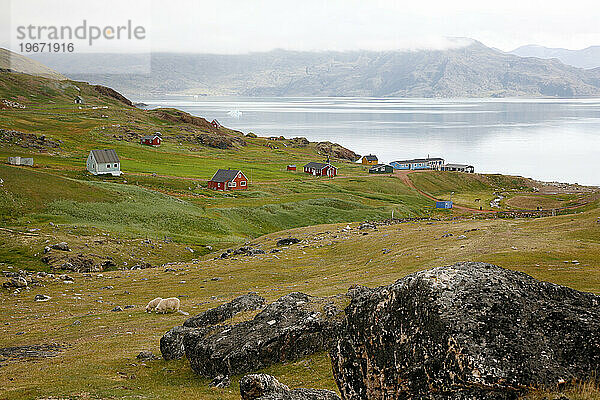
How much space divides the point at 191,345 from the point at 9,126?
173669 millimetres

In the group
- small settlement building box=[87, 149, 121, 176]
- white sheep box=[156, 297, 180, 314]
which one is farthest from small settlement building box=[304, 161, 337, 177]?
white sheep box=[156, 297, 180, 314]

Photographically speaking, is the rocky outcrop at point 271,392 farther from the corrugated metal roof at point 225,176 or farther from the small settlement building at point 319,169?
the small settlement building at point 319,169

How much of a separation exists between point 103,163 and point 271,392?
117 m

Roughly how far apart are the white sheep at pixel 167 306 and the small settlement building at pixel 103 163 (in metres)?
92.4

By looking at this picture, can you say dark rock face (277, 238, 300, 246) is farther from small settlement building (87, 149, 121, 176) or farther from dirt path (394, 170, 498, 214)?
dirt path (394, 170, 498, 214)

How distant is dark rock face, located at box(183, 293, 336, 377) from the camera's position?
2092 cm

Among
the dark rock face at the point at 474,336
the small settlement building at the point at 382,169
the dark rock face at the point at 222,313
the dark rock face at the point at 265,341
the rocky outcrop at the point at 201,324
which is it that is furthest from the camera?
the small settlement building at the point at 382,169

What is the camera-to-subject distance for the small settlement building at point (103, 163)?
12069 centimetres

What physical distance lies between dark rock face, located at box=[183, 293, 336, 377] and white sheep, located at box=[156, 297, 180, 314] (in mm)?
14369

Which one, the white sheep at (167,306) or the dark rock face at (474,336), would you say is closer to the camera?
the dark rock face at (474,336)

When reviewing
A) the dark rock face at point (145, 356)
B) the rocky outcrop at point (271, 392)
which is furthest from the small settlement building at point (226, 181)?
the rocky outcrop at point (271, 392)

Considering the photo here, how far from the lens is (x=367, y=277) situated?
130 ft

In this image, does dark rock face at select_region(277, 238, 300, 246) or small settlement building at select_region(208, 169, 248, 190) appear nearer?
dark rock face at select_region(277, 238, 300, 246)

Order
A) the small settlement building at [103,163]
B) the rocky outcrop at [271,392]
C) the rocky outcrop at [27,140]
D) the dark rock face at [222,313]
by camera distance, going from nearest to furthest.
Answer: the rocky outcrop at [271,392] → the dark rock face at [222,313] → the small settlement building at [103,163] → the rocky outcrop at [27,140]
